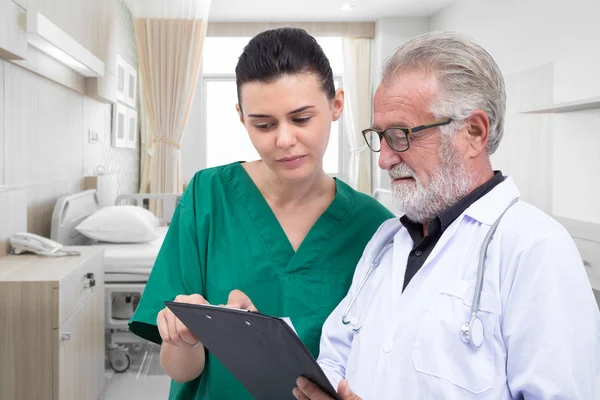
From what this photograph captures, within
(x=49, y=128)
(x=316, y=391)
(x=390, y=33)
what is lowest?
(x=316, y=391)

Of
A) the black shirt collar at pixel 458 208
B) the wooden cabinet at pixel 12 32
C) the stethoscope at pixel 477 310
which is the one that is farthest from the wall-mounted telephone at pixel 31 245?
the stethoscope at pixel 477 310

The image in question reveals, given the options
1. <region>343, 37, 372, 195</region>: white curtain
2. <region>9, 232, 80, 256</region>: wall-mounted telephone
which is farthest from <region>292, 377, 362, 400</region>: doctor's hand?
<region>343, 37, 372, 195</region>: white curtain

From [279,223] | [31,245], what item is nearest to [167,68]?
[31,245]

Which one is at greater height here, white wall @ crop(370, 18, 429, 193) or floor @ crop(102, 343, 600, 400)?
white wall @ crop(370, 18, 429, 193)

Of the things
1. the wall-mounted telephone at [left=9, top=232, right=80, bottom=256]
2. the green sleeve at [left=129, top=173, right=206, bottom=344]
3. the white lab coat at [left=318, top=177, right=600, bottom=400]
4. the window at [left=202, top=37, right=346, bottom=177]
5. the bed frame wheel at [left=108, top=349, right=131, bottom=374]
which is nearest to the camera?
the white lab coat at [left=318, top=177, right=600, bottom=400]

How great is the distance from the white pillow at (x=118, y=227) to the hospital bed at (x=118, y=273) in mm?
55

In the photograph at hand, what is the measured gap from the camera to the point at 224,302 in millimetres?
1302

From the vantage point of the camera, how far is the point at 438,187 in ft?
3.52

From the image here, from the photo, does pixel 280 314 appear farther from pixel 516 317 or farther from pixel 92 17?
pixel 92 17

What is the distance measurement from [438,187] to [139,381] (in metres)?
2.65

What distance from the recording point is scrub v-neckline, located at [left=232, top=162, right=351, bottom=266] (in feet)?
4.45

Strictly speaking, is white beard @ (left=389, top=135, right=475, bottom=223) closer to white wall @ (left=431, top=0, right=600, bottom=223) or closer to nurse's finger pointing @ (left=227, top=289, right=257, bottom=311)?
nurse's finger pointing @ (left=227, top=289, right=257, bottom=311)

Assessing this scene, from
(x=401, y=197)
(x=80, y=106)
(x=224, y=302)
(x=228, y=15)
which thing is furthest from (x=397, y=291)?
(x=228, y=15)

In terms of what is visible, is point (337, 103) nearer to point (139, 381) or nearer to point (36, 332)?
point (36, 332)
